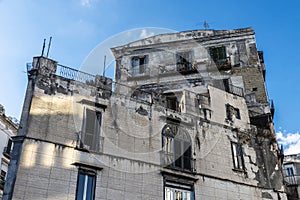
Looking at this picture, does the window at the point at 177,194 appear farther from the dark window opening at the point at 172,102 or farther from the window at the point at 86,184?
the dark window opening at the point at 172,102

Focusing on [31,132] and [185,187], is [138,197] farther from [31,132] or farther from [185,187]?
[31,132]

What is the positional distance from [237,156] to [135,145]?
685cm

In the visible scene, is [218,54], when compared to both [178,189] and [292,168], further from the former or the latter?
[292,168]

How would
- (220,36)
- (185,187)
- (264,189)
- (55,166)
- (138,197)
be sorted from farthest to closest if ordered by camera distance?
(220,36) → (264,189) → (185,187) → (138,197) → (55,166)

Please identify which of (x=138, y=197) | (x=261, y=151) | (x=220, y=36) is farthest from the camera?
(x=220, y=36)

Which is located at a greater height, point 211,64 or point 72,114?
point 211,64

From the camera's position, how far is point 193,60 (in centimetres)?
2945

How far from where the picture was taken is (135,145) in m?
18.0

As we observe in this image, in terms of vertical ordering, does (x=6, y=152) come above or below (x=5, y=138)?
below

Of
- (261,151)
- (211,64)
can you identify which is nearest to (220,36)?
(211,64)

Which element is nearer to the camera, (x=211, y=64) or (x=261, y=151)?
(x=261, y=151)

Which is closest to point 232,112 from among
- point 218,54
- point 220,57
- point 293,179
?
point 220,57

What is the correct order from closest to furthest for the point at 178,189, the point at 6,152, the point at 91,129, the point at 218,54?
the point at 91,129 → the point at 178,189 → the point at 218,54 → the point at 6,152

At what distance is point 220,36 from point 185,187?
16563mm
